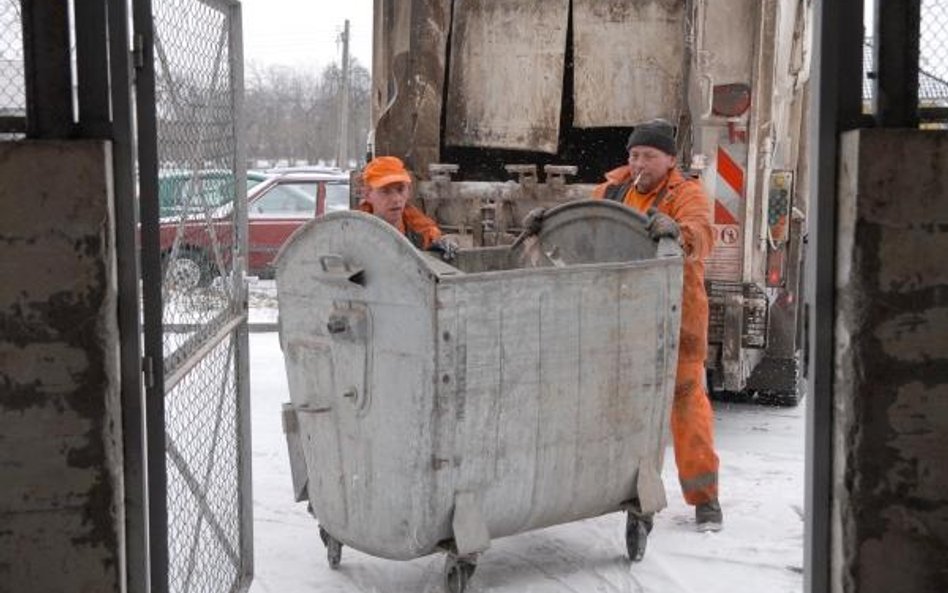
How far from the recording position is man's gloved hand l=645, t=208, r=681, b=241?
4.71 meters

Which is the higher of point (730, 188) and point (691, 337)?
point (730, 188)

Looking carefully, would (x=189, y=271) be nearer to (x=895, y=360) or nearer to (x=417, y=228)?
(x=417, y=228)

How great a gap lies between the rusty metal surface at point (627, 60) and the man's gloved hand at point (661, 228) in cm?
214

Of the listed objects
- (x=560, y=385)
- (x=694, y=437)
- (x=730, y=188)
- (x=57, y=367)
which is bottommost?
(x=694, y=437)

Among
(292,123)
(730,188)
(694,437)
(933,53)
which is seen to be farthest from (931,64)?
(292,123)

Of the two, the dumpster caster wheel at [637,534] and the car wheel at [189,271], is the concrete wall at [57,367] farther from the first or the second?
the dumpster caster wheel at [637,534]

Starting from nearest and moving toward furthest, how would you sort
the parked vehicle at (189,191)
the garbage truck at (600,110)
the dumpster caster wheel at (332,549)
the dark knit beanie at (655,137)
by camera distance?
the parked vehicle at (189,191) < the dumpster caster wheel at (332,549) < the dark knit beanie at (655,137) < the garbage truck at (600,110)

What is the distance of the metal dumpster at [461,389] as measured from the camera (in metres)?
3.99

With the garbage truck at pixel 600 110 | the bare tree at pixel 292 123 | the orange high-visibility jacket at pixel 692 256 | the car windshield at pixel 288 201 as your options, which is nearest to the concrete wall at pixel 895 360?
the orange high-visibility jacket at pixel 692 256

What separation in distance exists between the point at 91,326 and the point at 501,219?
4213mm

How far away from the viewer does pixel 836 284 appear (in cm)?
263

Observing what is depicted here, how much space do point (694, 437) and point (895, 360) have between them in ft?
8.94

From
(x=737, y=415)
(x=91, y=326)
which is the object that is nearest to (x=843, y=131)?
(x=91, y=326)

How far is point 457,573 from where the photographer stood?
4.32 meters
